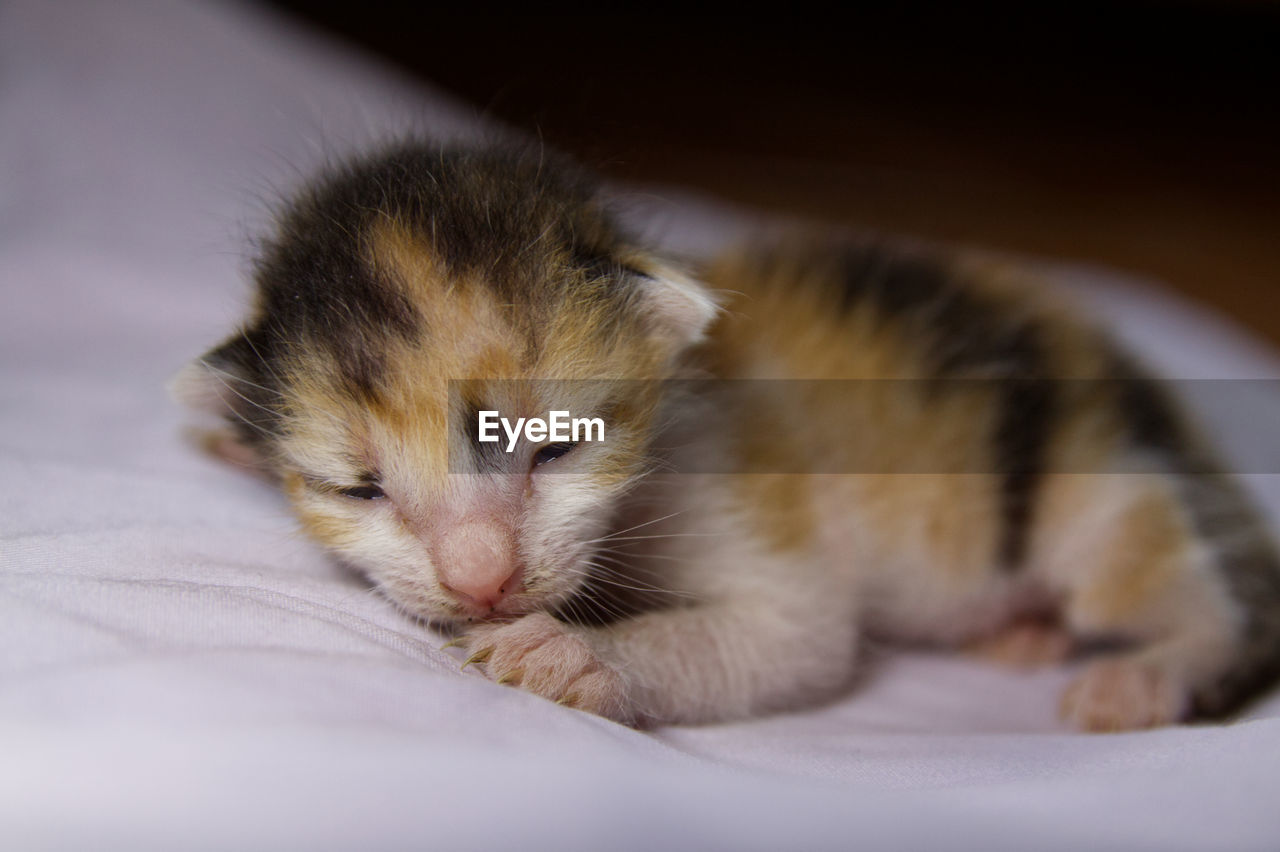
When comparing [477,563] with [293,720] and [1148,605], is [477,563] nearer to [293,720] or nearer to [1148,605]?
[293,720]

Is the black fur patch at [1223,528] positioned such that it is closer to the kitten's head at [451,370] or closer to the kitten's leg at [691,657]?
the kitten's leg at [691,657]

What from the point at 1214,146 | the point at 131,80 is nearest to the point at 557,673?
the point at 131,80

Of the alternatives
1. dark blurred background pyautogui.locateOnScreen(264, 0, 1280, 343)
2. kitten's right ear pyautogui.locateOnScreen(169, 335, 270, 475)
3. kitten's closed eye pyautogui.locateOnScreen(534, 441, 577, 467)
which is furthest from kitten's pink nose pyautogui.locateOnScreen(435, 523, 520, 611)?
dark blurred background pyautogui.locateOnScreen(264, 0, 1280, 343)

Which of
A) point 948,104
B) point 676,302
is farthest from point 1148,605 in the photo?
point 948,104

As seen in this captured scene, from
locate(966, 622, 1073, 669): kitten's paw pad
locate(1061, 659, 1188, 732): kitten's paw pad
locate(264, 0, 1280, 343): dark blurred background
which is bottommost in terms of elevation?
locate(966, 622, 1073, 669): kitten's paw pad

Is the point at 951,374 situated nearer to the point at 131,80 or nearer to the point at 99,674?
the point at 99,674

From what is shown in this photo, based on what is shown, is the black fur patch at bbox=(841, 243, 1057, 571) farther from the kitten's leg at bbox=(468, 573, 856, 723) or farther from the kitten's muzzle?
the kitten's muzzle

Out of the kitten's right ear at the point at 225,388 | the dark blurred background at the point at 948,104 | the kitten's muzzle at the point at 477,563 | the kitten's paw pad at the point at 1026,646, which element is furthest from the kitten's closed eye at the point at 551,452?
the dark blurred background at the point at 948,104

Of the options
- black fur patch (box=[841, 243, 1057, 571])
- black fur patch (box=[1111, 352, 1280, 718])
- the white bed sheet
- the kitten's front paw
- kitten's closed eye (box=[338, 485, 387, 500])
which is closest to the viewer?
the white bed sheet
